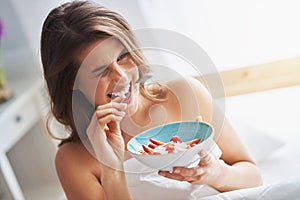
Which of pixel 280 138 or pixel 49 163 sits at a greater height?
pixel 280 138

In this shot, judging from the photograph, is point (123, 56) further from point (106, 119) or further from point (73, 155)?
point (73, 155)

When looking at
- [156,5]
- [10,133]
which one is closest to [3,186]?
[10,133]

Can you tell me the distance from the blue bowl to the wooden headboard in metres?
0.34

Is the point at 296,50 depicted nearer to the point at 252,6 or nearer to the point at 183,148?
the point at 252,6

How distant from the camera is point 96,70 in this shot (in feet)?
2.58

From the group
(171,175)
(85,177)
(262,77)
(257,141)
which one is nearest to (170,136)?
(171,175)

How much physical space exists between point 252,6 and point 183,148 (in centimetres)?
49

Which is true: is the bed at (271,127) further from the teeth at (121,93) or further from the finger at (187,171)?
the teeth at (121,93)

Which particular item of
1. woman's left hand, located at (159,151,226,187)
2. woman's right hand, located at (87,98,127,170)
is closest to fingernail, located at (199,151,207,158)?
woman's left hand, located at (159,151,226,187)

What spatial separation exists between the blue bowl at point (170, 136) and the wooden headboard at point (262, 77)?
34 cm

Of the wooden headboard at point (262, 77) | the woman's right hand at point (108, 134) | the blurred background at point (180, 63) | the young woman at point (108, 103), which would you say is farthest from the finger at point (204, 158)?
the wooden headboard at point (262, 77)

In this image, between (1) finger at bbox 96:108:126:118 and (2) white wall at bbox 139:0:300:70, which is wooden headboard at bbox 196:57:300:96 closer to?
(2) white wall at bbox 139:0:300:70

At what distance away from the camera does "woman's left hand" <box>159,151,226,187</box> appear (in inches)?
29.9

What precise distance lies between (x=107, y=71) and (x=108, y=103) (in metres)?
0.05
